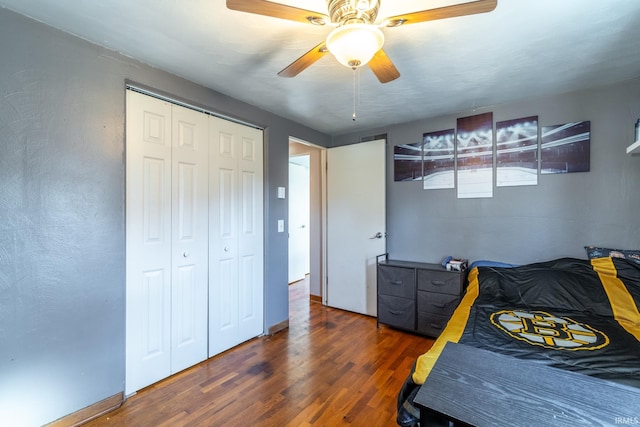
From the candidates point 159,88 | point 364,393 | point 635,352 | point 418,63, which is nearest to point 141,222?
point 159,88

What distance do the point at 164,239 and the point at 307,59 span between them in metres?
1.59

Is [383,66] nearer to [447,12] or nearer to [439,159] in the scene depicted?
[447,12]

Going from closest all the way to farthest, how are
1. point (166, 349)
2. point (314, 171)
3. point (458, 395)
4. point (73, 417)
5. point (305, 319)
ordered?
point (458, 395) → point (73, 417) → point (166, 349) → point (305, 319) → point (314, 171)

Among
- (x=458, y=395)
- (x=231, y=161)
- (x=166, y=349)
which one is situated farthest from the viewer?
(x=231, y=161)

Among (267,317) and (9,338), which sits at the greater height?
(9,338)

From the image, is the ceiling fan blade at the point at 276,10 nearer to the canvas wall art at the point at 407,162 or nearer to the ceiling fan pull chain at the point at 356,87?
the ceiling fan pull chain at the point at 356,87

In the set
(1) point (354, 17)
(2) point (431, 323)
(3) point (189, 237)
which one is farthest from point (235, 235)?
(2) point (431, 323)

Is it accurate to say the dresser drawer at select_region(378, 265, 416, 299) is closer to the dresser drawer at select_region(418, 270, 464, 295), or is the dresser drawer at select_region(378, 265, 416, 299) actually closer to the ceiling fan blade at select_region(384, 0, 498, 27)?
the dresser drawer at select_region(418, 270, 464, 295)

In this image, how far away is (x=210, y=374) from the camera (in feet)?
7.04

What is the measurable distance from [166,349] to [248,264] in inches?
36.3

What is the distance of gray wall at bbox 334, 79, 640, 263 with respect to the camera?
2219mm

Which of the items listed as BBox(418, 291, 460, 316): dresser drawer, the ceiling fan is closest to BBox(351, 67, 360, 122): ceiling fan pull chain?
the ceiling fan

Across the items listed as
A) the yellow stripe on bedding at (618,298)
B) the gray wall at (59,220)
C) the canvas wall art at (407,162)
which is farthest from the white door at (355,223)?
the gray wall at (59,220)

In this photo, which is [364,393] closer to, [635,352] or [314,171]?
[635,352]
